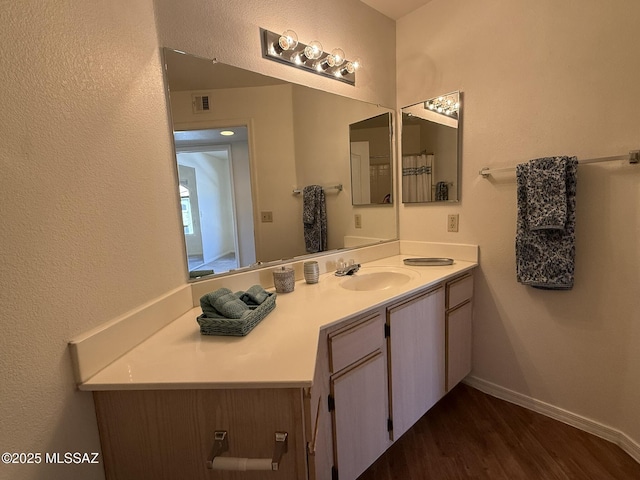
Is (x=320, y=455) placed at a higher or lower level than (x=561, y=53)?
lower

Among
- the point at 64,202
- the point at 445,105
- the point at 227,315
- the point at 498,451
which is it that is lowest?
the point at 498,451

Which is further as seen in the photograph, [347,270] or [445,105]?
[445,105]

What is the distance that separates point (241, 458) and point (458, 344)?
147 centimetres

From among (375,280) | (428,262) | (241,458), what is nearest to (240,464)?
(241,458)

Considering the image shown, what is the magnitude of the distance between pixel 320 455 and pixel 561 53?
6.85ft

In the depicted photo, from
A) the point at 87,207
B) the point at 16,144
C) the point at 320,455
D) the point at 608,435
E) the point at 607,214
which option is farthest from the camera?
the point at 608,435

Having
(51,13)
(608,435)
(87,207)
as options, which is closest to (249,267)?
(87,207)

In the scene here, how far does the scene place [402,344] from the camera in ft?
4.58

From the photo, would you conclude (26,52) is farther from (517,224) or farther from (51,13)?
(517,224)

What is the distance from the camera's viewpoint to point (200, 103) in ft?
4.15

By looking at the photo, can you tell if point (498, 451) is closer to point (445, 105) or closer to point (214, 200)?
point (214, 200)

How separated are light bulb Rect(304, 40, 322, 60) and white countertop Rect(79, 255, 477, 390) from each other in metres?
1.27

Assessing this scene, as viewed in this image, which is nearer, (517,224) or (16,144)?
(16,144)

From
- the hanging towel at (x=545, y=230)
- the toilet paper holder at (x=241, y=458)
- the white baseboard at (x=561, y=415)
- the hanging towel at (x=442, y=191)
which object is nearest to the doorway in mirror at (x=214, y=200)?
the toilet paper holder at (x=241, y=458)
